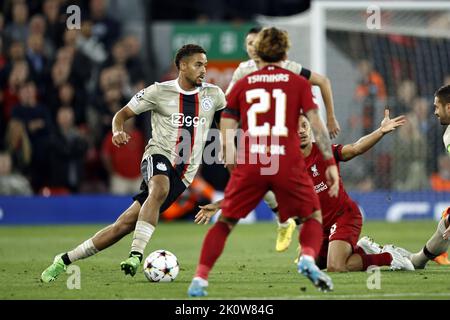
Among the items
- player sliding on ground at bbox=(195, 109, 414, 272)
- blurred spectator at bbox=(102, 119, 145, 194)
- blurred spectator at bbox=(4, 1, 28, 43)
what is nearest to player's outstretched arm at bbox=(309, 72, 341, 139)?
player sliding on ground at bbox=(195, 109, 414, 272)

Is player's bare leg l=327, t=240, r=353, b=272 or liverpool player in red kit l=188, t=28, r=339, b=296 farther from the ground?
liverpool player in red kit l=188, t=28, r=339, b=296

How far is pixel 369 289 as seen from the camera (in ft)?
30.1

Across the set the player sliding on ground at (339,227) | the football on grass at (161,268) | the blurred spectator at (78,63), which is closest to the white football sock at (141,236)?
the football on grass at (161,268)

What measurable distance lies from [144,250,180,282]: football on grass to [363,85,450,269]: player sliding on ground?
2.24m

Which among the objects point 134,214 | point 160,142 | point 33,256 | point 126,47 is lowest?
point 33,256

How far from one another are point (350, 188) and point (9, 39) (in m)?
7.33

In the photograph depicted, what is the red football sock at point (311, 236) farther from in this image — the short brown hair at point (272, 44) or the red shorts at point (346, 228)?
the red shorts at point (346, 228)

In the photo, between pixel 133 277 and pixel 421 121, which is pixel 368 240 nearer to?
pixel 133 277

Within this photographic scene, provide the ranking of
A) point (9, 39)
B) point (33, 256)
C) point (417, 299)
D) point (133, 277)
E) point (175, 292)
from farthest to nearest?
1. point (9, 39)
2. point (33, 256)
3. point (133, 277)
4. point (175, 292)
5. point (417, 299)

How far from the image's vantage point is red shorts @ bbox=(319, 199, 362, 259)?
35.9ft

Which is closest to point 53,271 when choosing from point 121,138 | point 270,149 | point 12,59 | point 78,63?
point 121,138

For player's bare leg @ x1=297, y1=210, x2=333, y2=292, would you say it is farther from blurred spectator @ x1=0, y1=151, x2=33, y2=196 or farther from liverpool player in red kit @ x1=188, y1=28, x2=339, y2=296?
blurred spectator @ x1=0, y1=151, x2=33, y2=196

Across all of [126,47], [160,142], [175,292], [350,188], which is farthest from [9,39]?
[175,292]

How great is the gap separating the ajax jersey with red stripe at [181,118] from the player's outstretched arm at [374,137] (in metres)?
1.45
